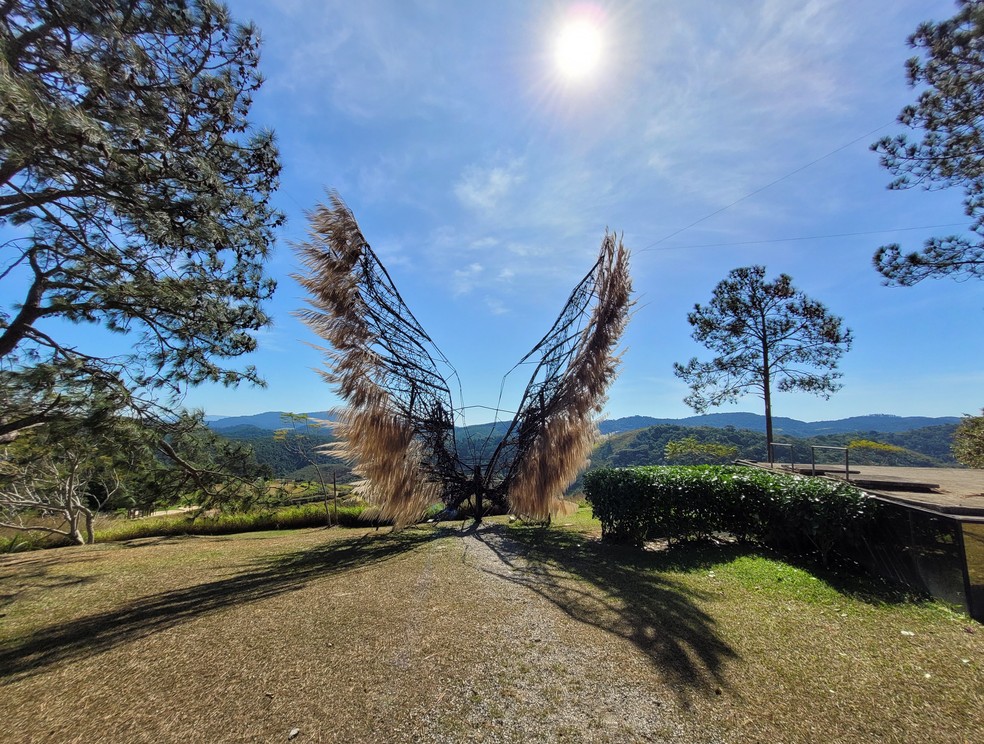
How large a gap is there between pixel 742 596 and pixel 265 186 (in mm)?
8591

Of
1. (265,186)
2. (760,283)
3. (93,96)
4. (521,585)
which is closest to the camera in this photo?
(93,96)

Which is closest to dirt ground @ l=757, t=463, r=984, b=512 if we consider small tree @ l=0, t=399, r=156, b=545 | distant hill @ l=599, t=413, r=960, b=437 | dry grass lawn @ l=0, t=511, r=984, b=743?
dry grass lawn @ l=0, t=511, r=984, b=743

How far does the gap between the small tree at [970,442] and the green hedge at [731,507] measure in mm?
10318

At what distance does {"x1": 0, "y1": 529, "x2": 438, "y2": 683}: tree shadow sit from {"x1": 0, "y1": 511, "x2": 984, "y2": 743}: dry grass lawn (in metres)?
0.03

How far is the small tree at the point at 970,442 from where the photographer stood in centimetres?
1227

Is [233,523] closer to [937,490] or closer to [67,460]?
[67,460]

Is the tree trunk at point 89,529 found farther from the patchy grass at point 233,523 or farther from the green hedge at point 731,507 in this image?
the green hedge at point 731,507

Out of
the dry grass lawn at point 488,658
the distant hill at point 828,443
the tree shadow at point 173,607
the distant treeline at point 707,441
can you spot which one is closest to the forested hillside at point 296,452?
the distant treeline at point 707,441

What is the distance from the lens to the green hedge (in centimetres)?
609

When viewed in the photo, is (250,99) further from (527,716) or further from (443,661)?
(527,716)

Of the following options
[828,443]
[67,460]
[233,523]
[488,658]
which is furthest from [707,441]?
[67,460]

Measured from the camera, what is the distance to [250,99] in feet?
19.7

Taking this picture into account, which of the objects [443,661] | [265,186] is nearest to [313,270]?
[265,186]

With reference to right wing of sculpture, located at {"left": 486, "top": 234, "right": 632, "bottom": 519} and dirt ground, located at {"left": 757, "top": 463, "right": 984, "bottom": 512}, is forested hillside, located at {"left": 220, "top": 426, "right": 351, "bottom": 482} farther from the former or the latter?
dirt ground, located at {"left": 757, "top": 463, "right": 984, "bottom": 512}
